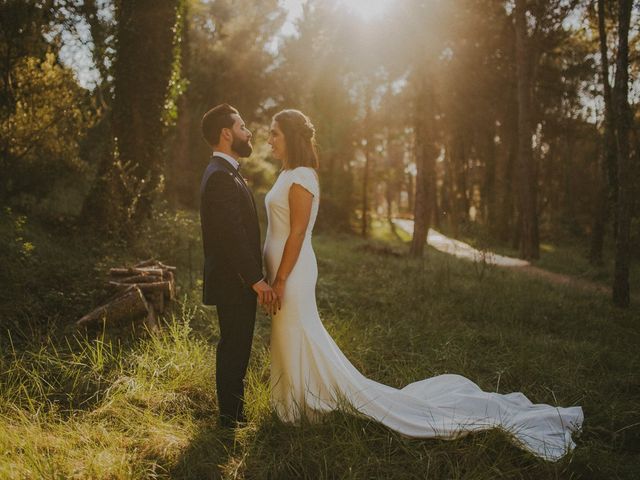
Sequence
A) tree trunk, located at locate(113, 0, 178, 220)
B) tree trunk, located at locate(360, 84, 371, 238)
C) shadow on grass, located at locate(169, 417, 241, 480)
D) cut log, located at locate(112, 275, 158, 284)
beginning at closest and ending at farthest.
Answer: shadow on grass, located at locate(169, 417, 241, 480)
cut log, located at locate(112, 275, 158, 284)
tree trunk, located at locate(113, 0, 178, 220)
tree trunk, located at locate(360, 84, 371, 238)

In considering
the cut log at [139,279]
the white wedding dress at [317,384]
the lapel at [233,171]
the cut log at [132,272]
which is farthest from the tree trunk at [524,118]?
the lapel at [233,171]

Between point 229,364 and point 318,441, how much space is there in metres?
0.95

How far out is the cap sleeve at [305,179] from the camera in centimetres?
400

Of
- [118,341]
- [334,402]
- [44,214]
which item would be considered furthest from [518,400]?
[44,214]

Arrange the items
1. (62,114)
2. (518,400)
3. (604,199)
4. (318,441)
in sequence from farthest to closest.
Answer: (604,199), (62,114), (518,400), (318,441)

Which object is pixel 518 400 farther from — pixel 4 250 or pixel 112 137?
pixel 112 137

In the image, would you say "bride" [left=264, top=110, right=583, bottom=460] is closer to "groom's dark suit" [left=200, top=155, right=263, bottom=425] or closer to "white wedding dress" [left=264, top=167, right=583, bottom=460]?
"white wedding dress" [left=264, top=167, right=583, bottom=460]

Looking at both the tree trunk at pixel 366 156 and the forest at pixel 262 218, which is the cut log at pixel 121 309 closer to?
the forest at pixel 262 218

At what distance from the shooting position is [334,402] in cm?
415

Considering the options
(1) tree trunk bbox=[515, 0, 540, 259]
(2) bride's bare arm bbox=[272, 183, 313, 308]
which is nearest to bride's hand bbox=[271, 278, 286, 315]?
(2) bride's bare arm bbox=[272, 183, 313, 308]

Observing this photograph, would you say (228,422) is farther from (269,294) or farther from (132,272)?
(132,272)

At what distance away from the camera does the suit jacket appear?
3.91m

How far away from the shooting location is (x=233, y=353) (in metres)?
4.16

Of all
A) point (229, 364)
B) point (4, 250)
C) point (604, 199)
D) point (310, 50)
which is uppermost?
point (310, 50)
